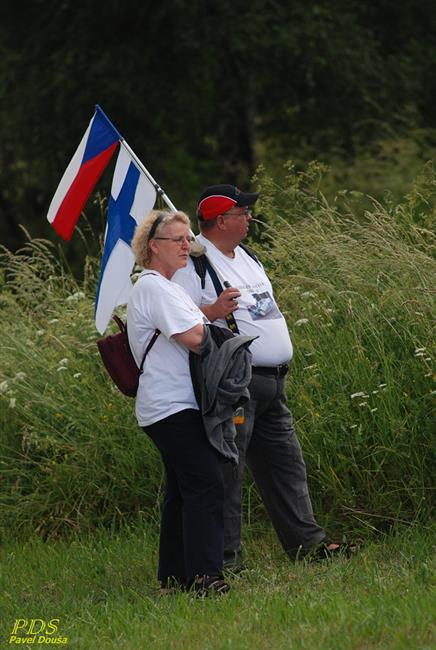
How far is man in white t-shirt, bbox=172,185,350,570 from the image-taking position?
641 centimetres

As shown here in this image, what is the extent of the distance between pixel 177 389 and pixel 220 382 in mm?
205

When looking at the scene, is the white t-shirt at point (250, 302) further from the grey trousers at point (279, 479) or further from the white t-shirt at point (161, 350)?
the white t-shirt at point (161, 350)

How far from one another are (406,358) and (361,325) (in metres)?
0.34

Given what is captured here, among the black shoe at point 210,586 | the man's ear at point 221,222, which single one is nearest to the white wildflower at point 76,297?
the man's ear at point 221,222

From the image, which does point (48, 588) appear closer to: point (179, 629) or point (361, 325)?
point (179, 629)

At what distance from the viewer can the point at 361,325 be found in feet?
25.3

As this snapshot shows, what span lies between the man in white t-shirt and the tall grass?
55cm

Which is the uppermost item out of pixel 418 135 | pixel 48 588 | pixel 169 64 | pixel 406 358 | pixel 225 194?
pixel 225 194

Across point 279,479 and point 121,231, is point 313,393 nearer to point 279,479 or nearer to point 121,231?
point 279,479

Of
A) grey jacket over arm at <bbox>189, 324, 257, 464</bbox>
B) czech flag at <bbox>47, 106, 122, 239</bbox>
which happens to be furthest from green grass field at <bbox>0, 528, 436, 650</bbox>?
czech flag at <bbox>47, 106, 122, 239</bbox>

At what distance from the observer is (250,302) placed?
643 cm

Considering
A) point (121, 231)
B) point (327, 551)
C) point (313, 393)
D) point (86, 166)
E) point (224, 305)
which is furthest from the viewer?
point (313, 393)

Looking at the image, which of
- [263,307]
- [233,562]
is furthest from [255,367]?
[233,562]

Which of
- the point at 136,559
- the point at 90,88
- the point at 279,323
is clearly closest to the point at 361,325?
the point at 279,323
